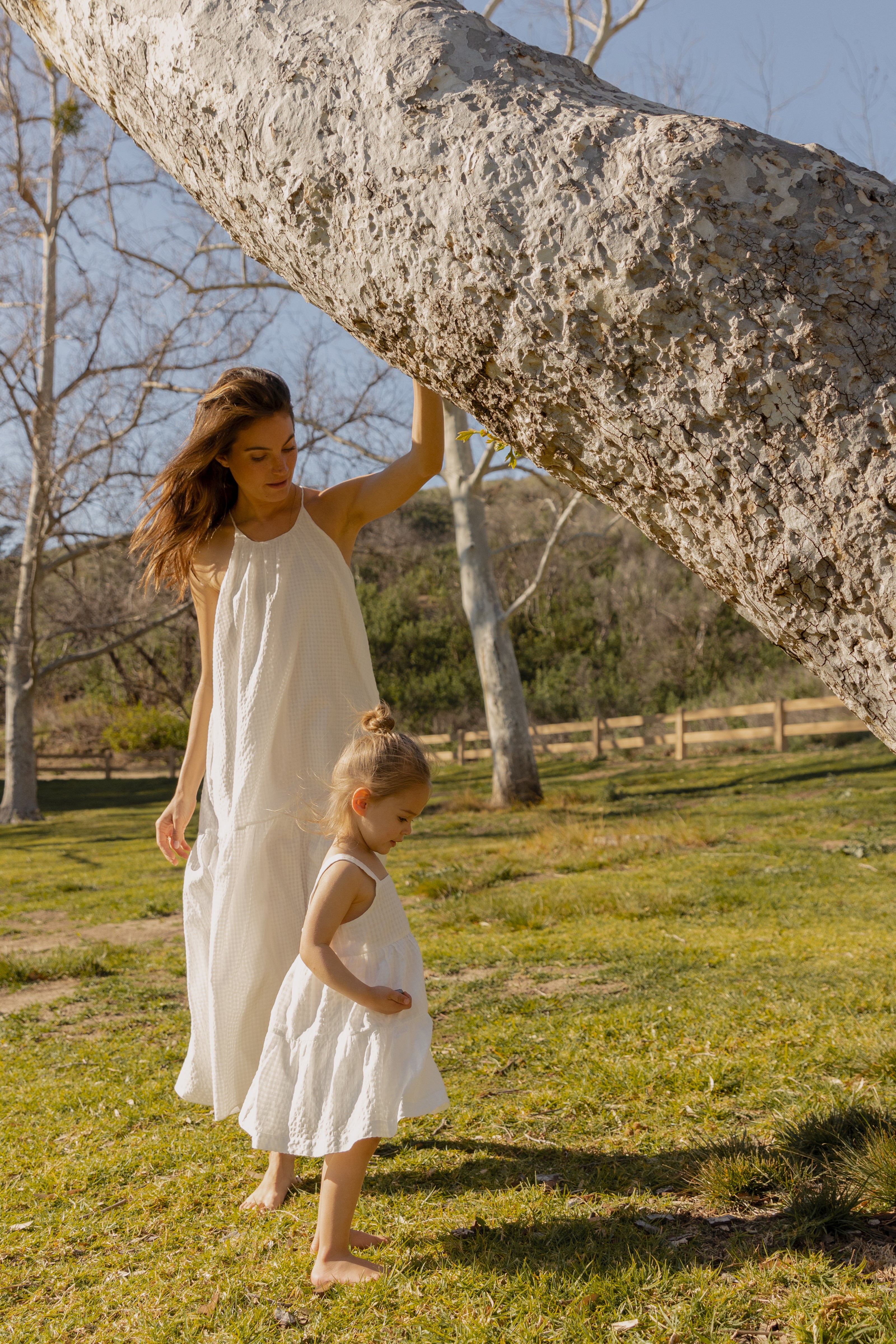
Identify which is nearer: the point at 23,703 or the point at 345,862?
the point at 345,862

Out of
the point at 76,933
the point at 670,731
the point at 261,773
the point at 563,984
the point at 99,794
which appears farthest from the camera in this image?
the point at 670,731

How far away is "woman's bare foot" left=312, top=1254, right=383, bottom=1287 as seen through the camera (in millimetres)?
2336

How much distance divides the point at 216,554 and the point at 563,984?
2.92 meters

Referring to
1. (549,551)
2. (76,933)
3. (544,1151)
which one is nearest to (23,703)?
(549,551)

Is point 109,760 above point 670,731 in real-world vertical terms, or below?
below

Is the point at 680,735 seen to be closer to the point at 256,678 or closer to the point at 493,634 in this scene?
the point at 493,634

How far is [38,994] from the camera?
5.50 m

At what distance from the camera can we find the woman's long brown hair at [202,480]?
2.76m

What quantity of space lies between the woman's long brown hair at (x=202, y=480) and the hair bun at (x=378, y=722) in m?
0.68

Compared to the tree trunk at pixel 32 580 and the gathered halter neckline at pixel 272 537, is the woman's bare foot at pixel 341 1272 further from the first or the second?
the tree trunk at pixel 32 580

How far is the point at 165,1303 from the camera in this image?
7.69 ft

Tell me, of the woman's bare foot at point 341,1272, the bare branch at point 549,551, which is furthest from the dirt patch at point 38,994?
the bare branch at point 549,551

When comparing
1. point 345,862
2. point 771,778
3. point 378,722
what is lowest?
point 771,778

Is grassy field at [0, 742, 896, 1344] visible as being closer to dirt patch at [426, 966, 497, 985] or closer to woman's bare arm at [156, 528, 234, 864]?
dirt patch at [426, 966, 497, 985]
